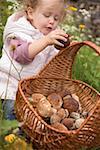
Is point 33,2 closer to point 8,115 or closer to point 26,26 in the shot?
point 26,26

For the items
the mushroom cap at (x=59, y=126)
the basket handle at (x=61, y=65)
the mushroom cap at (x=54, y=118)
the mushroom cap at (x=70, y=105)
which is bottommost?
the mushroom cap at (x=59, y=126)

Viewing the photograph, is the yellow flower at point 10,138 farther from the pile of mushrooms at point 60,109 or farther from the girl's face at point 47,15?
the girl's face at point 47,15


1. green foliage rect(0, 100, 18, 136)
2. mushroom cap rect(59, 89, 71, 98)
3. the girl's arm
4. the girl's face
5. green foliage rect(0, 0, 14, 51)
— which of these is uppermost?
green foliage rect(0, 0, 14, 51)

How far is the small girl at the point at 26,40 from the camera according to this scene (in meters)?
3.39

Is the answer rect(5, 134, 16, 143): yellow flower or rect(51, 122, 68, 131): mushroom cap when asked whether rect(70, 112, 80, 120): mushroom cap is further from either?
rect(5, 134, 16, 143): yellow flower

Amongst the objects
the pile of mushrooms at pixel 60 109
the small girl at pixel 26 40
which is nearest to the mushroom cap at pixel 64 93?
the pile of mushrooms at pixel 60 109

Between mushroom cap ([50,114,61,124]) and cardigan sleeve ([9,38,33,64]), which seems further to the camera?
cardigan sleeve ([9,38,33,64])

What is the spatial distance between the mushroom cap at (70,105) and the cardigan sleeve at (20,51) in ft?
1.00

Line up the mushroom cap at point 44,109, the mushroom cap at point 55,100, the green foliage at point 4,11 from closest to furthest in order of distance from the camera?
the mushroom cap at point 44,109, the mushroom cap at point 55,100, the green foliage at point 4,11

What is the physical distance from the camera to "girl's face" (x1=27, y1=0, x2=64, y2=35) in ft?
11.3

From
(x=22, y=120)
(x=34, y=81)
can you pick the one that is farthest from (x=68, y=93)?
(x=22, y=120)

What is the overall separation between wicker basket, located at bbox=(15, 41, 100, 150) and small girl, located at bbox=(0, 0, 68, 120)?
0.11m

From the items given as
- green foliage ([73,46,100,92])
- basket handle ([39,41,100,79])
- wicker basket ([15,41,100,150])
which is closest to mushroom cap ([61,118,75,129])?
wicker basket ([15,41,100,150])

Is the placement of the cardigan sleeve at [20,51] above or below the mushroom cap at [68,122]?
above
